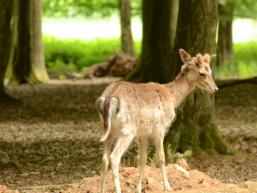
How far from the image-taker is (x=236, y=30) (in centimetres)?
4584

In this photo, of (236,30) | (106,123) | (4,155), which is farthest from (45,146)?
(236,30)

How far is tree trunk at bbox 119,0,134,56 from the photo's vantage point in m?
30.8

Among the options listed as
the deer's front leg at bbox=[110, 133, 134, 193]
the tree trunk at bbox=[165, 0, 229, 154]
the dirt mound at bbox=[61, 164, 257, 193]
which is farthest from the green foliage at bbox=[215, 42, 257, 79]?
the deer's front leg at bbox=[110, 133, 134, 193]

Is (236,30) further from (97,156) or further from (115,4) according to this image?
A: (97,156)

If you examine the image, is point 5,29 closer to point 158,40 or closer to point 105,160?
point 158,40

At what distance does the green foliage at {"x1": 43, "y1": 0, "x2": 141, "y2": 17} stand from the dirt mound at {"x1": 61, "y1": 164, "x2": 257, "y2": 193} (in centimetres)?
2907

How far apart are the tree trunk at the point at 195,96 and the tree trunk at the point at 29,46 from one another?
1314 centimetres

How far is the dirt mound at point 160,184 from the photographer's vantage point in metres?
7.58

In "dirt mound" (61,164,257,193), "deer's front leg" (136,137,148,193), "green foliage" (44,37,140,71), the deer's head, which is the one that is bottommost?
"green foliage" (44,37,140,71)

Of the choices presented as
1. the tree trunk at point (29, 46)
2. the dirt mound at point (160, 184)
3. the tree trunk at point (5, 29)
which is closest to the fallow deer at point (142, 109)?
the dirt mound at point (160, 184)

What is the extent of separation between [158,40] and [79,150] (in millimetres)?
7737

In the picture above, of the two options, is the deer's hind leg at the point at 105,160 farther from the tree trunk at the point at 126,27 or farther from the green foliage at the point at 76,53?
the green foliage at the point at 76,53

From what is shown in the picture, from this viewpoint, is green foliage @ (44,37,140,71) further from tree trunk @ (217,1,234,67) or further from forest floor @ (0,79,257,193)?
forest floor @ (0,79,257,193)

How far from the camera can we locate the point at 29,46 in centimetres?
2359
